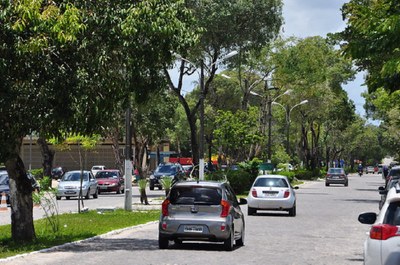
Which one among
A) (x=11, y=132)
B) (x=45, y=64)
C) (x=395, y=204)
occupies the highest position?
(x=45, y=64)

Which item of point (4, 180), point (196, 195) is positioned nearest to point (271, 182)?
point (4, 180)

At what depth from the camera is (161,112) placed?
7562 cm

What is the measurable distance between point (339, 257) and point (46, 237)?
7.22 metres

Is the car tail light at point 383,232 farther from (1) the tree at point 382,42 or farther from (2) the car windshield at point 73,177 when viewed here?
(2) the car windshield at point 73,177

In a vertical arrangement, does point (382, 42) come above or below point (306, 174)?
above

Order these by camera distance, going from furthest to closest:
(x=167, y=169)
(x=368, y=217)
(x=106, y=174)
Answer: (x=167, y=169) < (x=106, y=174) < (x=368, y=217)

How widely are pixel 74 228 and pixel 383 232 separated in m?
14.8

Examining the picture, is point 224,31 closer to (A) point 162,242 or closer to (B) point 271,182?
(B) point 271,182

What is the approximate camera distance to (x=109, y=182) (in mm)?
53250

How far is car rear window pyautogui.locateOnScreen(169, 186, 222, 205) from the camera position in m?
17.6

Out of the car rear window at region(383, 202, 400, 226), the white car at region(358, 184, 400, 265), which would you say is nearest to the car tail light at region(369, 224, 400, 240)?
the white car at region(358, 184, 400, 265)

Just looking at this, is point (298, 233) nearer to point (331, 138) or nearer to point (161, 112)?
point (161, 112)

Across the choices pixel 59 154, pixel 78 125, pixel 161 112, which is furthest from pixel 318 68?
pixel 78 125

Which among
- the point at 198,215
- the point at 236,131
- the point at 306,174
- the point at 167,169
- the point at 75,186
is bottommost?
the point at 198,215
